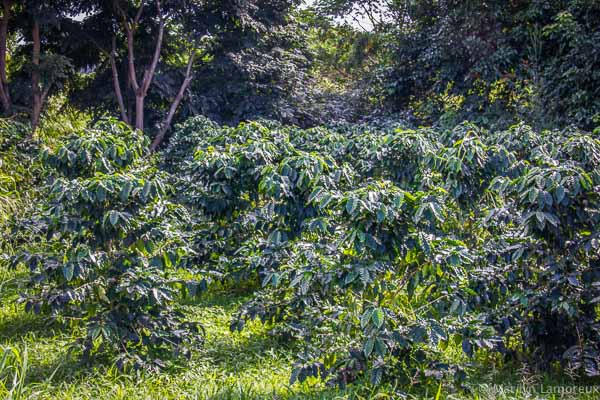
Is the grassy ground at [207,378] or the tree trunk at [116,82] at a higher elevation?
the tree trunk at [116,82]

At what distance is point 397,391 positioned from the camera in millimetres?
2436

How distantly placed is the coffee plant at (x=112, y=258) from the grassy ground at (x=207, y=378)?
0.46 feet

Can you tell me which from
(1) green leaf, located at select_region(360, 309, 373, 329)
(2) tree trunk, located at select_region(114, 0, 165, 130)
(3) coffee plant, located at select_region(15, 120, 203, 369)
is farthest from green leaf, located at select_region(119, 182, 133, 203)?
(2) tree trunk, located at select_region(114, 0, 165, 130)

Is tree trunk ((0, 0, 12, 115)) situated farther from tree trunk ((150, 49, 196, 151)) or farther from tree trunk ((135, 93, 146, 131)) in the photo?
tree trunk ((150, 49, 196, 151))

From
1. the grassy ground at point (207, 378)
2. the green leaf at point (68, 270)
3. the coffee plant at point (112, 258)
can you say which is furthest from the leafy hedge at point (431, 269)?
the green leaf at point (68, 270)

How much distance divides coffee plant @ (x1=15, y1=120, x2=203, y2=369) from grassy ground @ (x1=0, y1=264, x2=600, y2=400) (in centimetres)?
14

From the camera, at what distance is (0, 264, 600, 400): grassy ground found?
2510mm

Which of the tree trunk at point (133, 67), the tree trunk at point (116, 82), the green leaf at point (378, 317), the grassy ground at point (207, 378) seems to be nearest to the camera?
the green leaf at point (378, 317)

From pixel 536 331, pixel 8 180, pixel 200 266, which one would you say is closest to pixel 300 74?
pixel 8 180

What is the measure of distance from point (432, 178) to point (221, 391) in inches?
72.6

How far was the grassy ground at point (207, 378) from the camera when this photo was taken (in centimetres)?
251

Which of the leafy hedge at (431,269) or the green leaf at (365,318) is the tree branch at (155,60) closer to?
the leafy hedge at (431,269)

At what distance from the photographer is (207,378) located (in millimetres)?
2959

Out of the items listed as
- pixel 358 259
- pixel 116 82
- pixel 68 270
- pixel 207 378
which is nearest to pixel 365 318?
pixel 358 259
